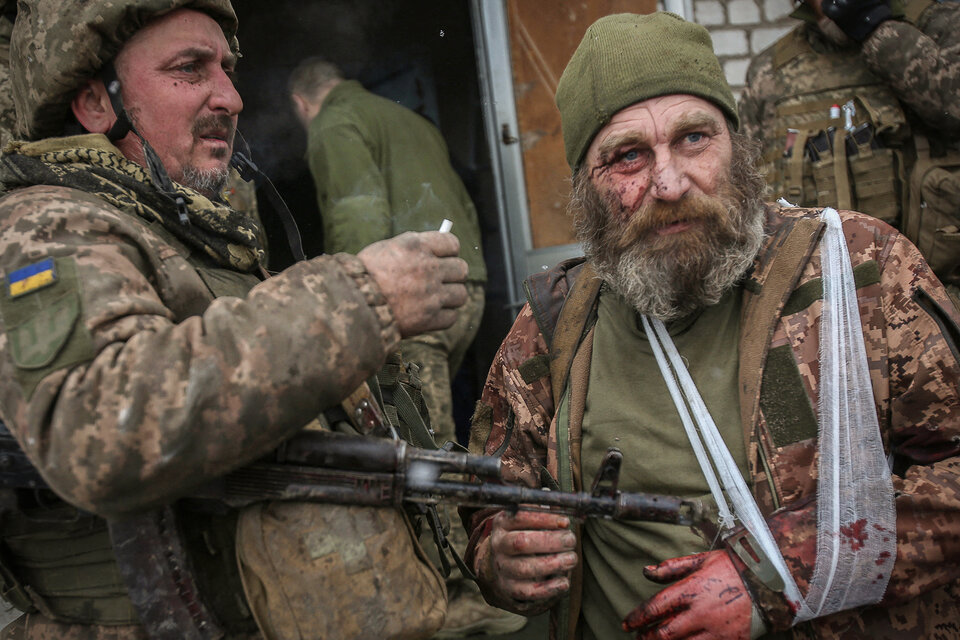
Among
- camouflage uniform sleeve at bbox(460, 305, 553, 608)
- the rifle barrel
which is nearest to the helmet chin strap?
the rifle barrel

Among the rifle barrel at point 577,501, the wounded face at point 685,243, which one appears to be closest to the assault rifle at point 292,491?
the rifle barrel at point 577,501

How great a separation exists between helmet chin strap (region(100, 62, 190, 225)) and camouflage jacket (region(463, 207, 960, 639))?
128cm

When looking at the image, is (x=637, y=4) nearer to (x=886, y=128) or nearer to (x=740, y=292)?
(x=886, y=128)

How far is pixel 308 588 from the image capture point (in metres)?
1.36

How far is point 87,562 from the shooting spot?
4.88 feet

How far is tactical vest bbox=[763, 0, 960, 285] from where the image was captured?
12.0 feet

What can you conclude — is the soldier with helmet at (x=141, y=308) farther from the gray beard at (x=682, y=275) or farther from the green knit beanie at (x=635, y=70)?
the green knit beanie at (x=635, y=70)

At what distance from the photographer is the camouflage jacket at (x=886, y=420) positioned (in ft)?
5.03

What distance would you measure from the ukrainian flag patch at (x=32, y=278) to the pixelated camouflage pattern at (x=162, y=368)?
3 centimetres

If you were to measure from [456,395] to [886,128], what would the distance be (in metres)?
2.84

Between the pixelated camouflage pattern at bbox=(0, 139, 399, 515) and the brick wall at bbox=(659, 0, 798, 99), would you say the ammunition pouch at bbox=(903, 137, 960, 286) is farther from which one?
the pixelated camouflage pattern at bbox=(0, 139, 399, 515)

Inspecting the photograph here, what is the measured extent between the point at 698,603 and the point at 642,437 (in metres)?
0.45

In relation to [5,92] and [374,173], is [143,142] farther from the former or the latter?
[374,173]

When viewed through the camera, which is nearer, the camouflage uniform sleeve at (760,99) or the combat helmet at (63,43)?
the combat helmet at (63,43)
